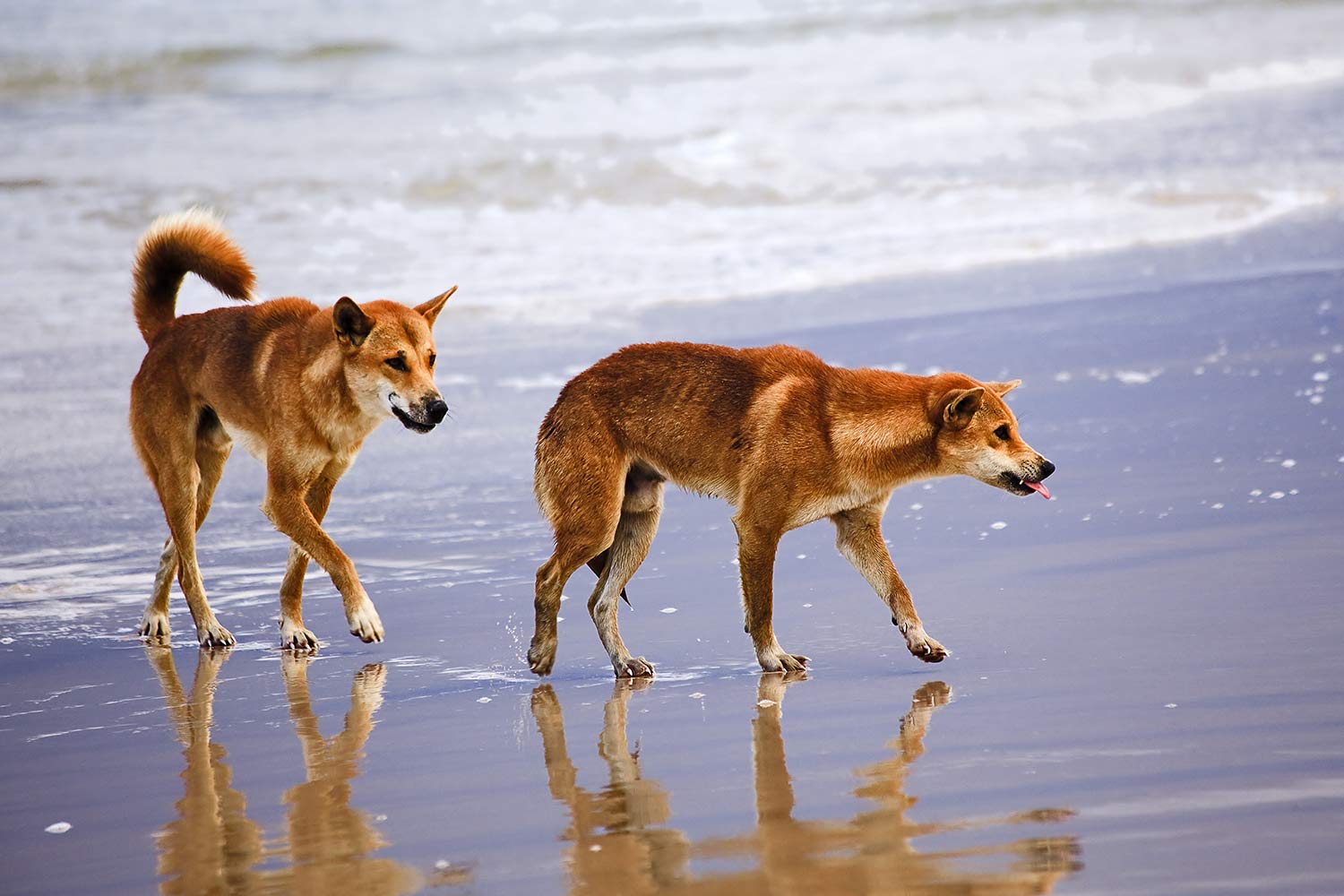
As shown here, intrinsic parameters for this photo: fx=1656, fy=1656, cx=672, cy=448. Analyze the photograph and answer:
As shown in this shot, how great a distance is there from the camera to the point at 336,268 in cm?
1720

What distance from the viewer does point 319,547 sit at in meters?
6.88

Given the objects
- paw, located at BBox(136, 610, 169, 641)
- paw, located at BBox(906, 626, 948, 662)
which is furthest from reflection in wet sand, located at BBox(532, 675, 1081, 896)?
paw, located at BBox(136, 610, 169, 641)

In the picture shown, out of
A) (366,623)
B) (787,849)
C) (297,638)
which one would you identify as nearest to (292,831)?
(787,849)

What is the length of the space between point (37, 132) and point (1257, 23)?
906 inches

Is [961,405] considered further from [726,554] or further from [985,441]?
[726,554]

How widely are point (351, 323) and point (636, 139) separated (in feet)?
56.4

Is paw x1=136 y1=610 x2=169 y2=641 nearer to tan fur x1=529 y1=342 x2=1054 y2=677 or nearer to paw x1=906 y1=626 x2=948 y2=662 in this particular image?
tan fur x1=529 y1=342 x2=1054 y2=677

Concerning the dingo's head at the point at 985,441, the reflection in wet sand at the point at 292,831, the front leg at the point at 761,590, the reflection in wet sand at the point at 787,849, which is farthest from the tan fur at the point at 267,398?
the reflection in wet sand at the point at 787,849

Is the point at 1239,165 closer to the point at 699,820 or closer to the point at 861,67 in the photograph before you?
the point at 861,67

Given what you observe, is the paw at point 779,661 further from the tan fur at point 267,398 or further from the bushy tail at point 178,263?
the bushy tail at point 178,263

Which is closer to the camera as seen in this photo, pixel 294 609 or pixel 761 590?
pixel 761 590

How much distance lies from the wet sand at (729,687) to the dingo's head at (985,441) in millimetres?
608

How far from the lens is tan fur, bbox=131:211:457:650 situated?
6.89 meters

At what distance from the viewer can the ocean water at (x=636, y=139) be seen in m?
17.1
